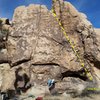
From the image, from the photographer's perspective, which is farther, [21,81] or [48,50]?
[48,50]

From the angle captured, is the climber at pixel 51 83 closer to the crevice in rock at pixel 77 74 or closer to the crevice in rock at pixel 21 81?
the crevice in rock at pixel 77 74

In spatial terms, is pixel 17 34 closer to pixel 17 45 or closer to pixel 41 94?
pixel 17 45

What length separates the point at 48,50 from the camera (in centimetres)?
1553

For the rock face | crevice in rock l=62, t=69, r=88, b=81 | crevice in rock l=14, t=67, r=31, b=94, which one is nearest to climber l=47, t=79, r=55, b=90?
the rock face

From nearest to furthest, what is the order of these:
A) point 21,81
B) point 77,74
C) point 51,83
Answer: point 51,83
point 21,81
point 77,74

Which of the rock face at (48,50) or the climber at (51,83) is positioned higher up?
the rock face at (48,50)

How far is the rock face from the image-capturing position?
14.9 meters

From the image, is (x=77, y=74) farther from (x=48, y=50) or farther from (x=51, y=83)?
(x=48, y=50)

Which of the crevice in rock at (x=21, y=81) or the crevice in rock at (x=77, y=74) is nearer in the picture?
the crevice in rock at (x=21, y=81)

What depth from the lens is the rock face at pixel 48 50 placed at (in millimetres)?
14867

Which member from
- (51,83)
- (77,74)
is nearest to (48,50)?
(51,83)

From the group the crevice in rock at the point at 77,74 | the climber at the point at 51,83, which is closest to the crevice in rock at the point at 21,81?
the climber at the point at 51,83

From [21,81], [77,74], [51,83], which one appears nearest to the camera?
[51,83]

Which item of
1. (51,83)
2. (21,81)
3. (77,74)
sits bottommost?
(51,83)
